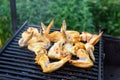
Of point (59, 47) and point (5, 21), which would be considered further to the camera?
point (5, 21)

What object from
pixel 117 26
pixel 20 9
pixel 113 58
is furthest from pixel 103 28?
pixel 20 9

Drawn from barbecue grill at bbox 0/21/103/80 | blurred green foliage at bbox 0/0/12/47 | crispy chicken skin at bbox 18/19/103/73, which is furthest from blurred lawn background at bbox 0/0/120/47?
barbecue grill at bbox 0/21/103/80

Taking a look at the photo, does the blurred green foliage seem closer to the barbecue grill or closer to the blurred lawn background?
the blurred lawn background

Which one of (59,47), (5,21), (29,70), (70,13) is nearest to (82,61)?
(59,47)

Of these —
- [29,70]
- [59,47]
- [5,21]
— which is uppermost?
[5,21]

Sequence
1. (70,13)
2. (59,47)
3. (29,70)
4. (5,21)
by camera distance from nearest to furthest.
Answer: (29,70) < (59,47) < (70,13) < (5,21)

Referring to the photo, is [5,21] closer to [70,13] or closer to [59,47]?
[70,13]
